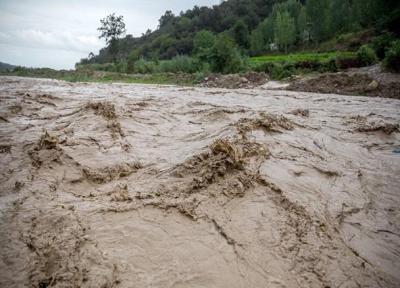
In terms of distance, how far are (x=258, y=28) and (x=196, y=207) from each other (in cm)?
4923

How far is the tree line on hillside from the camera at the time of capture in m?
18.7

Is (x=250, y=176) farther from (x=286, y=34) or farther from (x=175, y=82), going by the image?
(x=286, y=34)

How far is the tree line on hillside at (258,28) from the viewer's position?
1867 centimetres

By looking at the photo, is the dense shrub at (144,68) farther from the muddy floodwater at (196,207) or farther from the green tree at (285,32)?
the green tree at (285,32)

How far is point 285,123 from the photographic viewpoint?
5.23 m

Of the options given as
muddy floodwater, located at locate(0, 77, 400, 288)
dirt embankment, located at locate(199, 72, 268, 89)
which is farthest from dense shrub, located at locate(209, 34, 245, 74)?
muddy floodwater, located at locate(0, 77, 400, 288)

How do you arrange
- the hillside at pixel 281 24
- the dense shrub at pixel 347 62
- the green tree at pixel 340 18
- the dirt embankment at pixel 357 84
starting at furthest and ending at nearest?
the green tree at pixel 340 18, the hillside at pixel 281 24, the dense shrub at pixel 347 62, the dirt embankment at pixel 357 84

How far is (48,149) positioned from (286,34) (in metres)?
39.3

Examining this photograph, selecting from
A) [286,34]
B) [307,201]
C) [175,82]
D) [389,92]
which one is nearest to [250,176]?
[307,201]

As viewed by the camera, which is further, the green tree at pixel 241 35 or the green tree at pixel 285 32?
the green tree at pixel 241 35

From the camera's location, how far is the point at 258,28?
4784cm

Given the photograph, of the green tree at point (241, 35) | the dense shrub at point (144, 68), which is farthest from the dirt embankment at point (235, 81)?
the green tree at point (241, 35)

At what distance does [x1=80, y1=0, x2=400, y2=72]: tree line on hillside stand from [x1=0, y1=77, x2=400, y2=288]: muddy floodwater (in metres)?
13.3

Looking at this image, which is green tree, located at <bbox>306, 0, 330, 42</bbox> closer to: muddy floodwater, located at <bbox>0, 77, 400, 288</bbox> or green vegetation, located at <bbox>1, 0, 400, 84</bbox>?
green vegetation, located at <bbox>1, 0, 400, 84</bbox>
